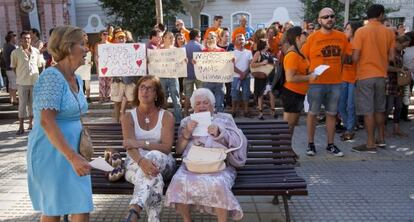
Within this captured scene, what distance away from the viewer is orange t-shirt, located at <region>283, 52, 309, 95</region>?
5.48 m

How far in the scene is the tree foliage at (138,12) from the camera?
21.4 meters

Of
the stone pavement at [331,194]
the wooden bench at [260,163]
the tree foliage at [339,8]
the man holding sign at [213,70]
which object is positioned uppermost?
the tree foliage at [339,8]

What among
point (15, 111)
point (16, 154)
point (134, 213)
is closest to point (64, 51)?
point (134, 213)

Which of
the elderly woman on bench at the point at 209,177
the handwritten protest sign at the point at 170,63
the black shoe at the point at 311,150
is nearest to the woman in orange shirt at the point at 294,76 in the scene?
the black shoe at the point at 311,150

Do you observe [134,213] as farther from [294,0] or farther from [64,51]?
[294,0]

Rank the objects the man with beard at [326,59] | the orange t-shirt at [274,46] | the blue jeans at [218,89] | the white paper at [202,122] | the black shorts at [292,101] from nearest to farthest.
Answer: the white paper at [202,122] → the black shorts at [292,101] → the man with beard at [326,59] → the blue jeans at [218,89] → the orange t-shirt at [274,46]

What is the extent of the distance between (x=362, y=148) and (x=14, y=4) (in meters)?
23.5

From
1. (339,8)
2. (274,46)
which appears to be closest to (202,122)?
(274,46)

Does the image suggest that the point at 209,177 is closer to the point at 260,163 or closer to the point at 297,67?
the point at 260,163

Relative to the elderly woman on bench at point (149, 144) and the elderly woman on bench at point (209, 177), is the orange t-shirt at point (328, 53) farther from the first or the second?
the elderly woman on bench at point (149, 144)

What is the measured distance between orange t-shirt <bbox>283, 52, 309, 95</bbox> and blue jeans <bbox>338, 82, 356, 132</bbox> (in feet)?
5.68

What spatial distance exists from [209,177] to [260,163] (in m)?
0.79

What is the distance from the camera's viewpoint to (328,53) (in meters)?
5.80

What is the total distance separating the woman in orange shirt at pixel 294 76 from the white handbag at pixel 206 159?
6.91 ft
